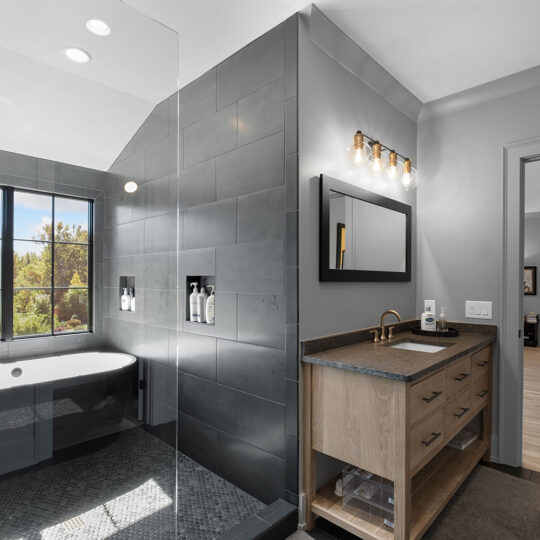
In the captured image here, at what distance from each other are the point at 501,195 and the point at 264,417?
210cm

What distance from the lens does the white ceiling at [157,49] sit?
49.3 inches

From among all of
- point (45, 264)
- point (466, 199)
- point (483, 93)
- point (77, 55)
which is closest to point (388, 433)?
point (45, 264)

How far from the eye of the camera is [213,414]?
2275 millimetres

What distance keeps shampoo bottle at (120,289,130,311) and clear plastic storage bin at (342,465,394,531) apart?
1340 mm

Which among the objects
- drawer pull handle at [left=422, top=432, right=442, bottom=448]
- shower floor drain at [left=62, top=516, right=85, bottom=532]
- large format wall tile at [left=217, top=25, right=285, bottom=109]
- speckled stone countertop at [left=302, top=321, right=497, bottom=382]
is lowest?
shower floor drain at [left=62, top=516, right=85, bottom=532]

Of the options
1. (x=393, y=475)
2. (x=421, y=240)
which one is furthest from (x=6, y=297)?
(x=421, y=240)

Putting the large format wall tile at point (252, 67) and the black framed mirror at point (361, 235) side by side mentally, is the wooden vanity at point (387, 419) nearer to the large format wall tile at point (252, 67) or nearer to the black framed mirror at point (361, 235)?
the black framed mirror at point (361, 235)

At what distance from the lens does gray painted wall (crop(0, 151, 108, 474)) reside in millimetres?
1197

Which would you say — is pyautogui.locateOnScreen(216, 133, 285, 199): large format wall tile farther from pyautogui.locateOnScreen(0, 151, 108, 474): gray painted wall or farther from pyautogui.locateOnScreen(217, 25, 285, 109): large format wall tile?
pyautogui.locateOnScreen(0, 151, 108, 474): gray painted wall

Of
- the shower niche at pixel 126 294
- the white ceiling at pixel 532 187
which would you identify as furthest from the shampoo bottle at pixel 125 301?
the white ceiling at pixel 532 187

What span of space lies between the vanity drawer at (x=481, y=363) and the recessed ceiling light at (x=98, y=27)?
8.09ft

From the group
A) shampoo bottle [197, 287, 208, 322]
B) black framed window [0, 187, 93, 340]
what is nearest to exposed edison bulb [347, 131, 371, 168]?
shampoo bottle [197, 287, 208, 322]

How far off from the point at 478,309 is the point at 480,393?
0.58 meters

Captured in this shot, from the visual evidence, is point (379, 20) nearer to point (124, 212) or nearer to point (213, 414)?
point (124, 212)
